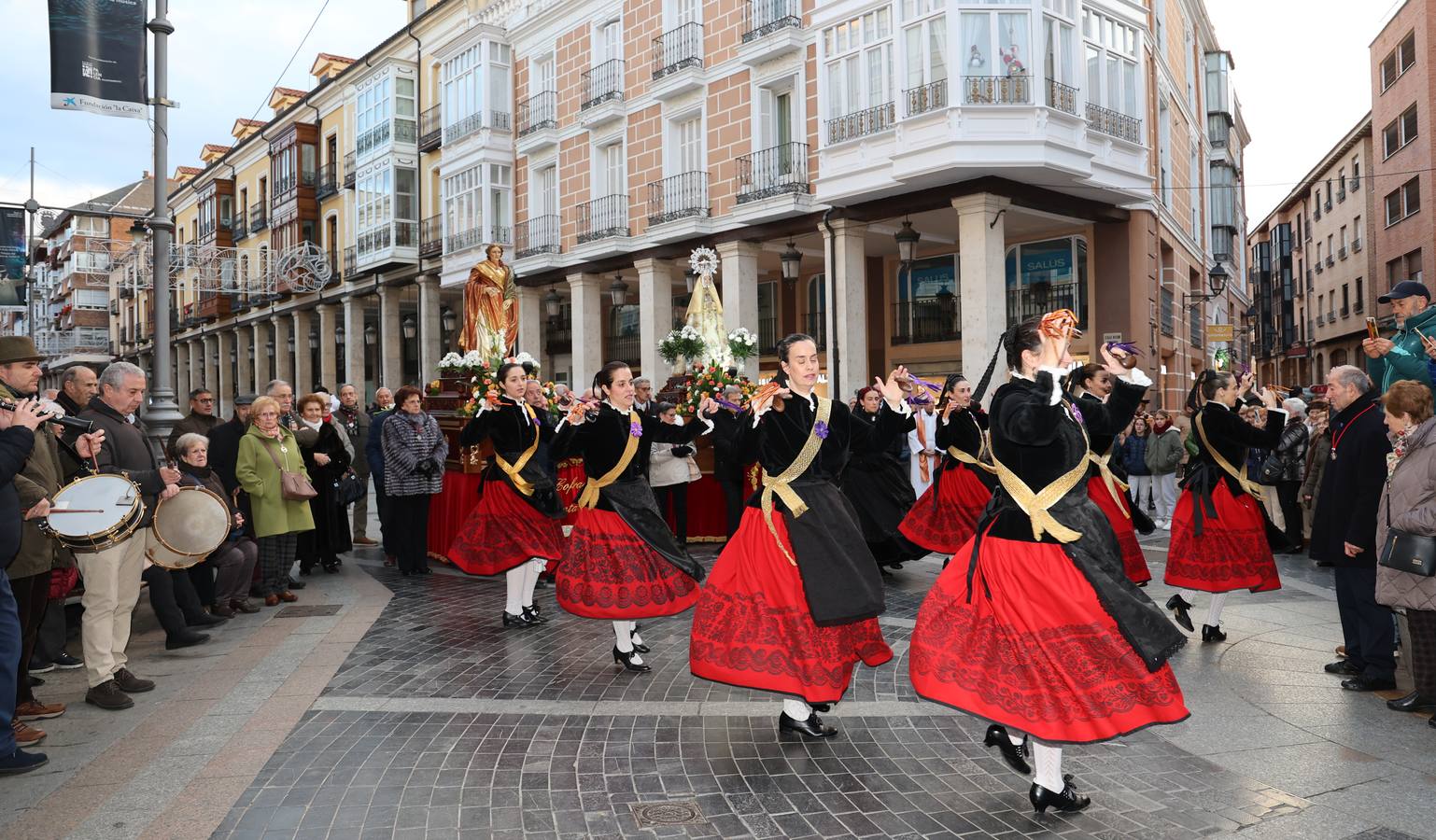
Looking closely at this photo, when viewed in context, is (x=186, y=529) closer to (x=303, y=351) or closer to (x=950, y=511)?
(x=950, y=511)

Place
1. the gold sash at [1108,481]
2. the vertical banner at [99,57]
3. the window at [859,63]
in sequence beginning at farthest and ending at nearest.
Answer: the window at [859,63], the vertical banner at [99,57], the gold sash at [1108,481]

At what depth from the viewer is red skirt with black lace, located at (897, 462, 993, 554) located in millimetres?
9250

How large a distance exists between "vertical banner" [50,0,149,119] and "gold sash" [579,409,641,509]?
22.7ft

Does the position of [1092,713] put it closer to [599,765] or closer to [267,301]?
[599,765]

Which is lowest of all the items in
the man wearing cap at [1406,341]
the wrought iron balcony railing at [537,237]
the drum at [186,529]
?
the drum at [186,529]

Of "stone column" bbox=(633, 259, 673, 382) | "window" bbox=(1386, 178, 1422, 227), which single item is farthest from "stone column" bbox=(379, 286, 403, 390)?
"window" bbox=(1386, 178, 1422, 227)

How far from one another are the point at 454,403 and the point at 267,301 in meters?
37.1

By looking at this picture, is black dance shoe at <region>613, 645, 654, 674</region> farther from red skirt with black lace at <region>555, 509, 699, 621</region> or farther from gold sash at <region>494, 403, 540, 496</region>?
gold sash at <region>494, 403, 540, 496</region>

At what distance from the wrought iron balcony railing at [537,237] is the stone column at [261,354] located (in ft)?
76.5

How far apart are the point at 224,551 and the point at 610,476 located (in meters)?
4.02

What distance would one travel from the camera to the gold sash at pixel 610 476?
6.77m

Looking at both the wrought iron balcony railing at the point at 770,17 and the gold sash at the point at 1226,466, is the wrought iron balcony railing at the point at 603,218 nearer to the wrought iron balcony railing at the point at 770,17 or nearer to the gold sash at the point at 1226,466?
the wrought iron balcony railing at the point at 770,17

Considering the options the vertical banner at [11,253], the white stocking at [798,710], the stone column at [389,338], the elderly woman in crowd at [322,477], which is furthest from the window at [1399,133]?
the vertical banner at [11,253]

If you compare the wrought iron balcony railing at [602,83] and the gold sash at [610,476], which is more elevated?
the wrought iron balcony railing at [602,83]
